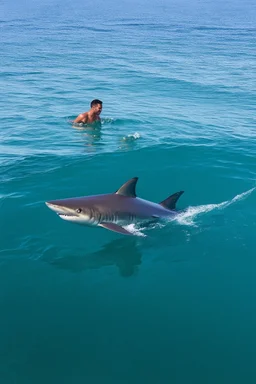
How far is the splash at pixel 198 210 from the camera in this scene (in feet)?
42.1

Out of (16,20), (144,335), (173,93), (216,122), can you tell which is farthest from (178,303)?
(16,20)

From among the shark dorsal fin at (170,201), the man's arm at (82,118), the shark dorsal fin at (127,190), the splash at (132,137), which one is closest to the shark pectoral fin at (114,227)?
the shark dorsal fin at (127,190)

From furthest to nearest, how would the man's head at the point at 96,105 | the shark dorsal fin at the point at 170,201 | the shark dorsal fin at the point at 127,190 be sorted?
1. the man's head at the point at 96,105
2. the shark dorsal fin at the point at 170,201
3. the shark dorsal fin at the point at 127,190

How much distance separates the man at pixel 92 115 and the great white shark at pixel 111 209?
35.2ft

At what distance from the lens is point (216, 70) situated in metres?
40.4

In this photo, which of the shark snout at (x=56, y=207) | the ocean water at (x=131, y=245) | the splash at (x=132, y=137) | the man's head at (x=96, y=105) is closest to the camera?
the ocean water at (x=131, y=245)

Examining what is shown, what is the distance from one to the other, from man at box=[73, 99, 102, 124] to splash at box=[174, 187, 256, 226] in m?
9.51

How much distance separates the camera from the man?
72.0ft

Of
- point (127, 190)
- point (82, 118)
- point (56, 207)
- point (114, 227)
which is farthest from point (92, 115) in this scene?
point (114, 227)

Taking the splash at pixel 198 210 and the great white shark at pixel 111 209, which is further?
the splash at pixel 198 210

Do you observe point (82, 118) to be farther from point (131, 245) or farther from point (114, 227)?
point (114, 227)

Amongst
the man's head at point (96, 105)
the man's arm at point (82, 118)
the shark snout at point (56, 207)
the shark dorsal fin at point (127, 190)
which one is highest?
the man's head at point (96, 105)

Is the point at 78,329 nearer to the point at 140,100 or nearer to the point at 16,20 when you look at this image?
the point at 140,100

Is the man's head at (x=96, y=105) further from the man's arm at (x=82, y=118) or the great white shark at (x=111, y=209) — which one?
the great white shark at (x=111, y=209)
